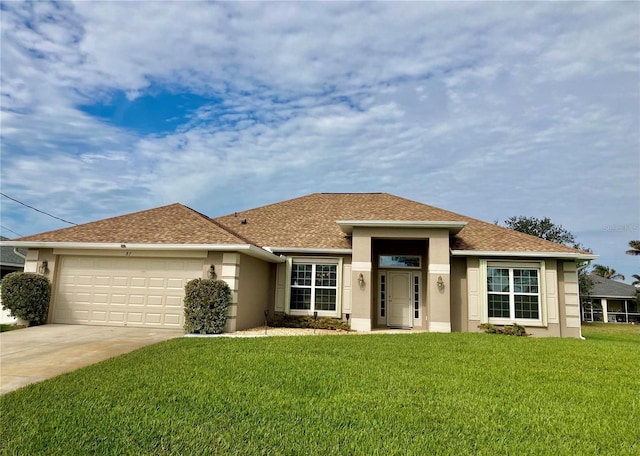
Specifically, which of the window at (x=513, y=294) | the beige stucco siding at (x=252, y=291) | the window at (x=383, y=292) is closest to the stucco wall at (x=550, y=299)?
the window at (x=513, y=294)

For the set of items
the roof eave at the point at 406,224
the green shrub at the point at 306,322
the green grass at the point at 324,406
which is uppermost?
the roof eave at the point at 406,224

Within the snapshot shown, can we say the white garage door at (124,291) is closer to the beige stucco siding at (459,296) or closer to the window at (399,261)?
the window at (399,261)

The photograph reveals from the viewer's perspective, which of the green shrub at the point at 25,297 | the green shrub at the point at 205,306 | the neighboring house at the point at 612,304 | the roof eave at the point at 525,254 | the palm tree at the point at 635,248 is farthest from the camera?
the palm tree at the point at 635,248

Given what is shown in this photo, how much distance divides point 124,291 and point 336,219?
8637mm

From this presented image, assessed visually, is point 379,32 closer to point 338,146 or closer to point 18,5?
point 338,146

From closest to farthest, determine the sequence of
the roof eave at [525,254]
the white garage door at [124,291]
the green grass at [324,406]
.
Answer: the green grass at [324,406] → the white garage door at [124,291] → the roof eave at [525,254]

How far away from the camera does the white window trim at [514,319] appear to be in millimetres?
13242

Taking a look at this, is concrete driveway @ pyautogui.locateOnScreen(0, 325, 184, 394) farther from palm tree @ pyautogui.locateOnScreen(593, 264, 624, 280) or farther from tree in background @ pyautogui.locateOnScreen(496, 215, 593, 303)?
palm tree @ pyautogui.locateOnScreen(593, 264, 624, 280)

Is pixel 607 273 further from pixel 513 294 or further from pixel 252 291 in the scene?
pixel 252 291

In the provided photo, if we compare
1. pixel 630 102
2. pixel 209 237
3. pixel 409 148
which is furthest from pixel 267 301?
pixel 630 102

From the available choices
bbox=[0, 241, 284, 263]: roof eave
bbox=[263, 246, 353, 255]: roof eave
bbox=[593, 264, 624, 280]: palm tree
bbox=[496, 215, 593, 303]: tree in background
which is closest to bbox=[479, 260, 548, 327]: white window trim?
bbox=[263, 246, 353, 255]: roof eave

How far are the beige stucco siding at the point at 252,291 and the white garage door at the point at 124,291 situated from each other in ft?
4.50

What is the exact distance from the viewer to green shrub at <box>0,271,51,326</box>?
11.8 metres

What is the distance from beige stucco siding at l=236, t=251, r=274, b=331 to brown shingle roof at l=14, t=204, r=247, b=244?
93 cm
